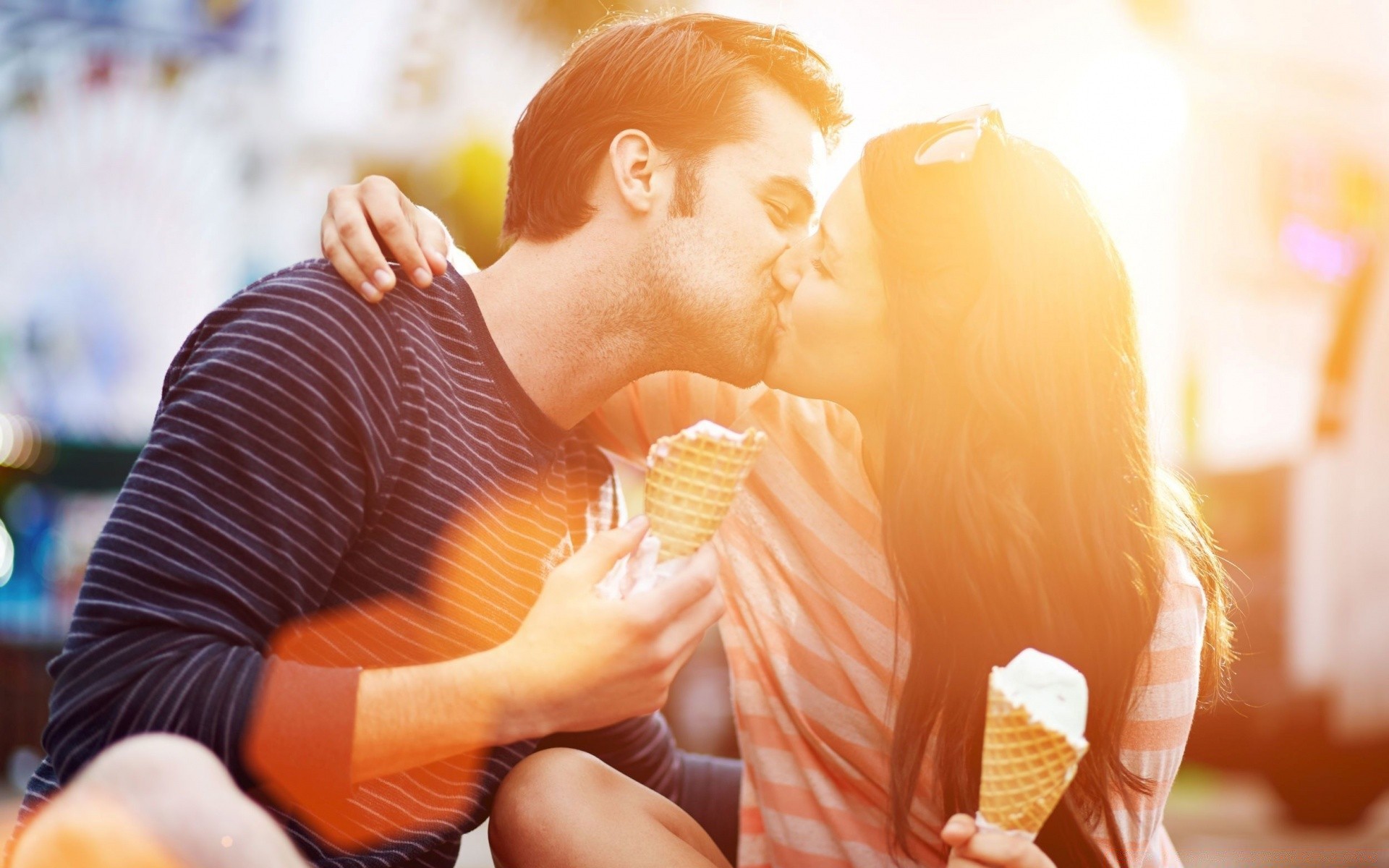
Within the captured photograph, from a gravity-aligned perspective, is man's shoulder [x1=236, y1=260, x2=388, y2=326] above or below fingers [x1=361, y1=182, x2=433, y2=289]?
below

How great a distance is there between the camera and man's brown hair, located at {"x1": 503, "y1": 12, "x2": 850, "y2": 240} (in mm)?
2812

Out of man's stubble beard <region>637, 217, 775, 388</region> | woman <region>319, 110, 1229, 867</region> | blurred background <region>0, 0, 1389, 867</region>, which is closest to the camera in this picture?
woman <region>319, 110, 1229, 867</region>

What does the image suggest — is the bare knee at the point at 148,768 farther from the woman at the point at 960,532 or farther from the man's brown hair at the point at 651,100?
the man's brown hair at the point at 651,100

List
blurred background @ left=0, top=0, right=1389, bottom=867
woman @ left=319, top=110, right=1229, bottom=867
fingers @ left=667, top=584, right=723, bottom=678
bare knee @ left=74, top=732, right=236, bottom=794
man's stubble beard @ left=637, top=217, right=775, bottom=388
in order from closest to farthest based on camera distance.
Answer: bare knee @ left=74, top=732, right=236, bottom=794 → fingers @ left=667, top=584, right=723, bottom=678 → woman @ left=319, top=110, right=1229, bottom=867 → man's stubble beard @ left=637, top=217, right=775, bottom=388 → blurred background @ left=0, top=0, right=1389, bottom=867

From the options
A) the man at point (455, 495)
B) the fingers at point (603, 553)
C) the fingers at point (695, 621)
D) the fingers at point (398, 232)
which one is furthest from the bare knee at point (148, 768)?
the fingers at point (398, 232)

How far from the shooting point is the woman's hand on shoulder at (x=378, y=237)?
87.9 inches

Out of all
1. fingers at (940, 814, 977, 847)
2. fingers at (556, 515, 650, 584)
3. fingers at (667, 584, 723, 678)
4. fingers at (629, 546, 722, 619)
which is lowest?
fingers at (940, 814, 977, 847)

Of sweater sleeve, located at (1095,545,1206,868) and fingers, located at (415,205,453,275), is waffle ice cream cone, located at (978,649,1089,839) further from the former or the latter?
fingers, located at (415,205,453,275)

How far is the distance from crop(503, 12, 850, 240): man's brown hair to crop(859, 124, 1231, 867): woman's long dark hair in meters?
0.46

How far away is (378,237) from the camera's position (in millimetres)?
2438

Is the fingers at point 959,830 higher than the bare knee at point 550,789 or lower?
higher

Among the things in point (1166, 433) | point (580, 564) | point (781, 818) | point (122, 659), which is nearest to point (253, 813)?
point (122, 659)

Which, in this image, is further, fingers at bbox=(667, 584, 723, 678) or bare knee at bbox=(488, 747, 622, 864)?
bare knee at bbox=(488, 747, 622, 864)

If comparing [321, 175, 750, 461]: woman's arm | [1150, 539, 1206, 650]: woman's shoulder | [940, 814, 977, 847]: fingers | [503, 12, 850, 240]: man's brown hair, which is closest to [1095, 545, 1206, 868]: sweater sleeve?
[1150, 539, 1206, 650]: woman's shoulder
